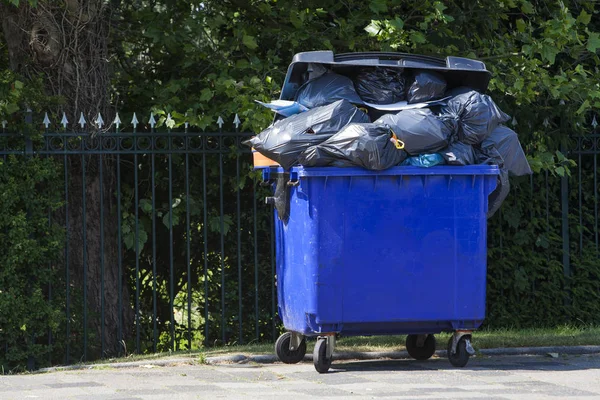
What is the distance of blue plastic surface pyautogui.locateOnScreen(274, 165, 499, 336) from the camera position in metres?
6.26

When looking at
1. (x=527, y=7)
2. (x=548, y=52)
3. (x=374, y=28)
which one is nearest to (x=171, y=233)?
(x=374, y=28)

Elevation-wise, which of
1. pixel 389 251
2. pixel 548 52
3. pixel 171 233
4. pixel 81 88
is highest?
pixel 548 52

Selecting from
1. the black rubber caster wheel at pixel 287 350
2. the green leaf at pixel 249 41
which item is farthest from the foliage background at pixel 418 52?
the black rubber caster wheel at pixel 287 350

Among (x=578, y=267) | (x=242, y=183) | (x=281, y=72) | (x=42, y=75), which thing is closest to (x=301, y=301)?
(x=242, y=183)

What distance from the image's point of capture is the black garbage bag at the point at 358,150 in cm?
613

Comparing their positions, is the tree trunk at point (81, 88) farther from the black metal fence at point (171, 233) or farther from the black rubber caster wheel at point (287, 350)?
the black rubber caster wheel at point (287, 350)

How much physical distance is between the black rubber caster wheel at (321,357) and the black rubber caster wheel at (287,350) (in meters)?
0.54

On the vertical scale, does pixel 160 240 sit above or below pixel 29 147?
below

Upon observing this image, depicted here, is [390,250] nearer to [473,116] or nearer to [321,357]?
[321,357]

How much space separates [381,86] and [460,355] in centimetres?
182

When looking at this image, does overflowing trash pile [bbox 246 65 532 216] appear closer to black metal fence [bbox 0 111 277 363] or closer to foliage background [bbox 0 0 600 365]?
foliage background [bbox 0 0 600 365]

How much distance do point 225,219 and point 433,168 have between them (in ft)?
7.87

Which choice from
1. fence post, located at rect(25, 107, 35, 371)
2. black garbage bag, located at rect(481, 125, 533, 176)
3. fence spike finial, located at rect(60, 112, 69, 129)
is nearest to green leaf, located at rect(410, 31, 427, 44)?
black garbage bag, located at rect(481, 125, 533, 176)

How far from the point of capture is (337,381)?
611 centimetres
